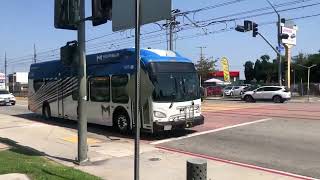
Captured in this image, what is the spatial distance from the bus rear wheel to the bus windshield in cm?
182

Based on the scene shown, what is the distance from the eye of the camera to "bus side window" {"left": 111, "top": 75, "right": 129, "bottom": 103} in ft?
56.1

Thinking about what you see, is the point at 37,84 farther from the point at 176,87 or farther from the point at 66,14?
the point at 66,14

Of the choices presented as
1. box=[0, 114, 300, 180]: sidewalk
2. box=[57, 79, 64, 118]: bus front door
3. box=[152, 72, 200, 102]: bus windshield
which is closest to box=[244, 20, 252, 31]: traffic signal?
box=[57, 79, 64, 118]: bus front door

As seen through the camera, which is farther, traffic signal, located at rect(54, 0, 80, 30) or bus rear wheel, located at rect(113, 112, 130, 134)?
bus rear wheel, located at rect(113, 112, 130, 134)

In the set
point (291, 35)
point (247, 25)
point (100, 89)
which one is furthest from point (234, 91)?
point (100, 89)

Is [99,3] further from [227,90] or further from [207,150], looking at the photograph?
[227,90]

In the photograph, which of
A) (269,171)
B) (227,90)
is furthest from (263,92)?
(269,171)

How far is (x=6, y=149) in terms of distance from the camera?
13.7 metres

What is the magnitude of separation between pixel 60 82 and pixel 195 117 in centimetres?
788

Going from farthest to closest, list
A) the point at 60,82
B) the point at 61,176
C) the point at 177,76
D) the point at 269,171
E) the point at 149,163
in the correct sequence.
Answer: the point at 60,82, the point at 177,76, the point at 149,163, the point at 269,171, the point at 61,176

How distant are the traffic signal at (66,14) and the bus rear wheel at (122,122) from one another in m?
6.08

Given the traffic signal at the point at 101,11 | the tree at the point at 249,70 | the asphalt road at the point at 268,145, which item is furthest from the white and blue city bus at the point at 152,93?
the tree at the point at 249,70

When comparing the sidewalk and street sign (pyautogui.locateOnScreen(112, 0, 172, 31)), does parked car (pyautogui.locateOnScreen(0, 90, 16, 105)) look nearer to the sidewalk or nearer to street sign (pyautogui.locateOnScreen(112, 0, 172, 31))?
the sidewalk

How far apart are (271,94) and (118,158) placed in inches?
1241
